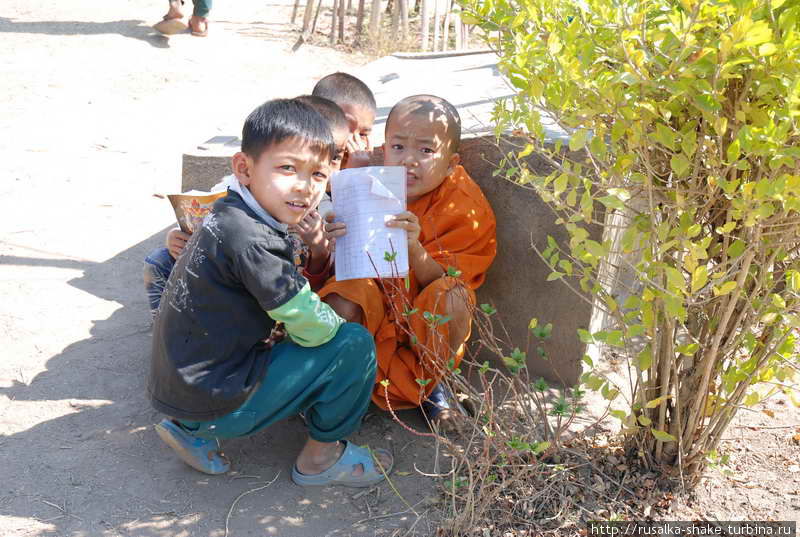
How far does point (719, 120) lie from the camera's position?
5.50 feet

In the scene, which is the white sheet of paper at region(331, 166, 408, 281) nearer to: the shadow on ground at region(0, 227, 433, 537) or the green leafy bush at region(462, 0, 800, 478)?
the green leafy bush at region(462, 0, 800, 478)

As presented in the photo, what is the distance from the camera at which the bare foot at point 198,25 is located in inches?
346

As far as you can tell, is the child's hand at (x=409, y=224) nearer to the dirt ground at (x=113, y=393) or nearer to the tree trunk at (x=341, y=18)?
the dirt ground at (x=113, y=393)

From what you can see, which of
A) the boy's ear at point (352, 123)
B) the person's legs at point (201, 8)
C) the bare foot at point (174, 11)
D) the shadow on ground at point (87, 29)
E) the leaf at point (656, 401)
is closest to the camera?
the leaf at point (656, 401)

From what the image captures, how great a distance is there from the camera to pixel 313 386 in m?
2.37

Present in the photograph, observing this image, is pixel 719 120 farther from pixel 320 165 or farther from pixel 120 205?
pixel 120 205

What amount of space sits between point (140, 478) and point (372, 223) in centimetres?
111

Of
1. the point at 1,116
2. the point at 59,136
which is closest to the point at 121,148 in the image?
the point at 59,136

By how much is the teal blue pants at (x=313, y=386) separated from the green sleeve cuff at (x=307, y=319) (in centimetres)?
5

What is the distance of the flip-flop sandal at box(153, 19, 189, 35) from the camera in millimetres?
8438

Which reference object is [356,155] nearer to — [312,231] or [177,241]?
[312,231]

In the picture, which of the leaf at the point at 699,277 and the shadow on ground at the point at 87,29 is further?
the shadow on ground at the point at 87,29

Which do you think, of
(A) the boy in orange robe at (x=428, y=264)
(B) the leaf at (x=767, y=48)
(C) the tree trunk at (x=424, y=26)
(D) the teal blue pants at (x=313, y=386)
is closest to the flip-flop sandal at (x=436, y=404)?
(A) the boy in orange robe at (x=428, y=264)

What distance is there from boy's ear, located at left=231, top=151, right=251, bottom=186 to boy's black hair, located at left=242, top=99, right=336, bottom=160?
0.7 inches
